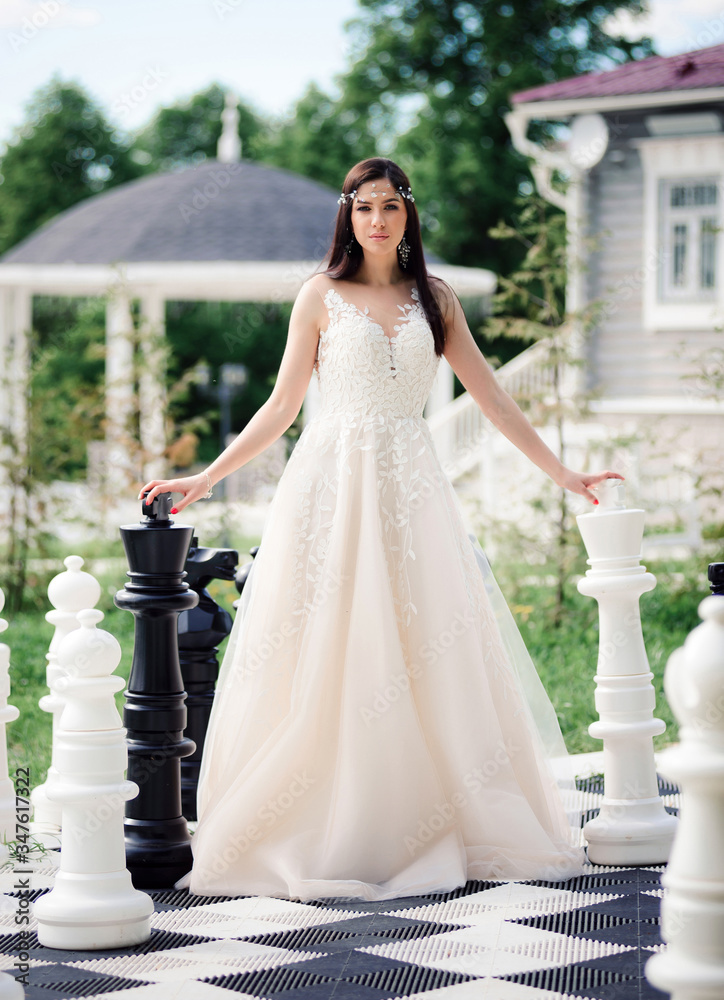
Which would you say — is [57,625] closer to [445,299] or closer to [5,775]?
[5,775]

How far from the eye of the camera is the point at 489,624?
3578 millimetres

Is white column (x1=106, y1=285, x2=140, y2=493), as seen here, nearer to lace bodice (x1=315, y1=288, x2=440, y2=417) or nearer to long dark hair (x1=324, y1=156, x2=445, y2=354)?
long dark hair (x1=324, y1=156, x2=445, y2=354)

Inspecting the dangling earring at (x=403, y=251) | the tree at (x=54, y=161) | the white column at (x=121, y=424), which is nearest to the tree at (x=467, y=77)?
the tree at (x=54, y=161)

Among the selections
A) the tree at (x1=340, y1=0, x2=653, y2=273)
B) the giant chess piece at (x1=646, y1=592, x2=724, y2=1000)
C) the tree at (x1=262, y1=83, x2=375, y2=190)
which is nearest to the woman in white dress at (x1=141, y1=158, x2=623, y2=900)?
the giant chess piece at (x1=646, y1=592, x2=724, y2=1000)

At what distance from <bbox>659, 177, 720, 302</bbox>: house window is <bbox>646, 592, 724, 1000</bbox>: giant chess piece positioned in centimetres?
1214

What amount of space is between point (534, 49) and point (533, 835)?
25.6 meters

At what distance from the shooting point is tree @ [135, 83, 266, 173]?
113 ft

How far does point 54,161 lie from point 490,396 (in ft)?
94.2

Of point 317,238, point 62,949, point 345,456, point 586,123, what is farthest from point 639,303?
point 62,949

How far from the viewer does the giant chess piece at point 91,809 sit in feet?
8.86

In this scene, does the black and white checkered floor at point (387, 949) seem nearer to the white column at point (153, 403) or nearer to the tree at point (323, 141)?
the white column at point (153, 403)

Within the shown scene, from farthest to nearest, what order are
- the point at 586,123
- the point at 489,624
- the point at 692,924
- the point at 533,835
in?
the point at 586,123
the point at 489,624
the point at 533,835
the point at 692,924

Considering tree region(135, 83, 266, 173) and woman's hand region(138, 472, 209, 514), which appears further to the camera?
tree region(135, 83, 266, 173)

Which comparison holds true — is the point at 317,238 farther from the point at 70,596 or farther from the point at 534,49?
the point at 534,49
